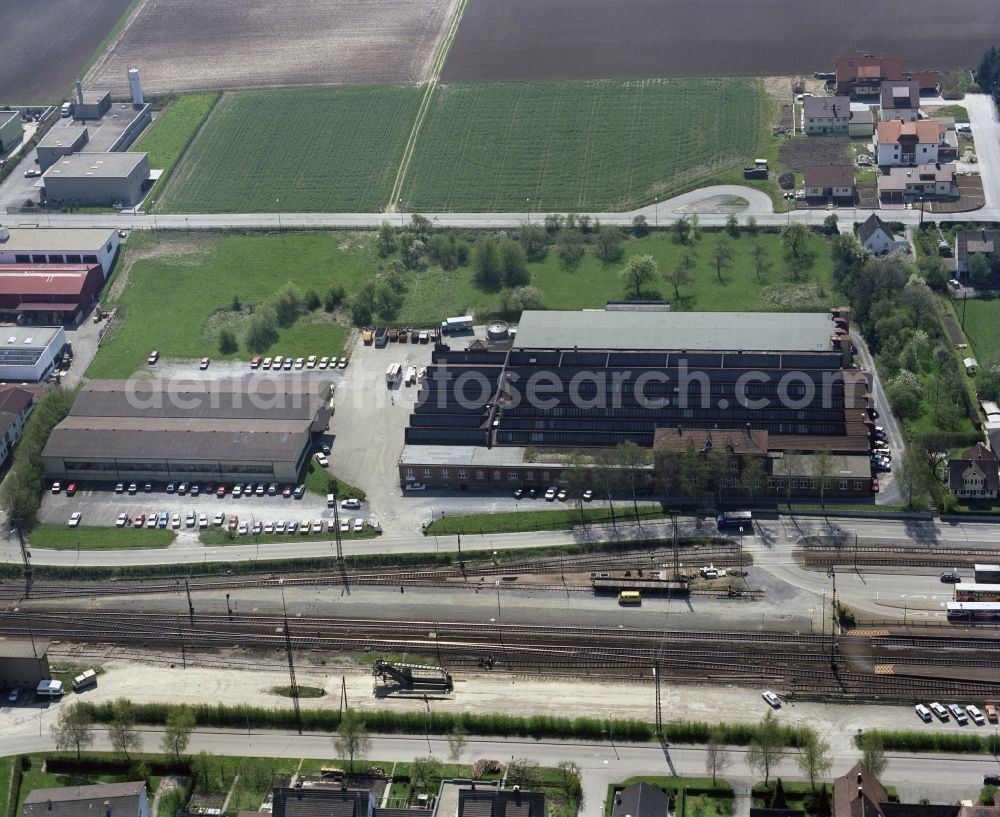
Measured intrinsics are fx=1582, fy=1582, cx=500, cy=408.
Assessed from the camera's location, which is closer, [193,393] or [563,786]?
[563,786]

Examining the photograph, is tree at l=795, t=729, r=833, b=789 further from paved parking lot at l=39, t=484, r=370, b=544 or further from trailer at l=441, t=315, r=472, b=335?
trailer at l=441, t=315, r=472, b=335

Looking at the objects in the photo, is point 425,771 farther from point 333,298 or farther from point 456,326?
point 333,298

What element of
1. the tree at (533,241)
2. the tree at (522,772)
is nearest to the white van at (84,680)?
the tree at (522,772)


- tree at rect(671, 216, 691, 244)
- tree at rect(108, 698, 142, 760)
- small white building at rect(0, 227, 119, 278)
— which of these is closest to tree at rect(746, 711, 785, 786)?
tree at rect(108, 698, 142, 760)

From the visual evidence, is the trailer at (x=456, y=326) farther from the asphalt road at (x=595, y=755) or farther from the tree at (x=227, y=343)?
the asphalt road at (x=595, y=755)

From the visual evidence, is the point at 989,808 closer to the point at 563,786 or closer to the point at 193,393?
the point at 563,786

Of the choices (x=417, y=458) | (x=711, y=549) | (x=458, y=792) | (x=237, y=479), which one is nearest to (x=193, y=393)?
(x=237, y=479)

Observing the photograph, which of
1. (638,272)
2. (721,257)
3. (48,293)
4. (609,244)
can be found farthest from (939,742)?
(48,293)
